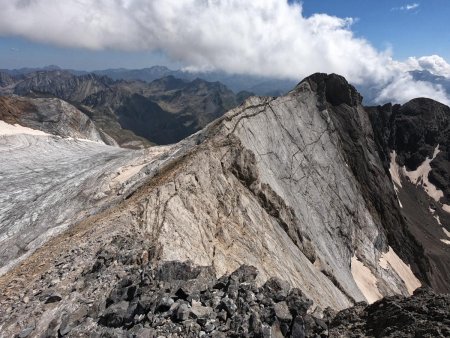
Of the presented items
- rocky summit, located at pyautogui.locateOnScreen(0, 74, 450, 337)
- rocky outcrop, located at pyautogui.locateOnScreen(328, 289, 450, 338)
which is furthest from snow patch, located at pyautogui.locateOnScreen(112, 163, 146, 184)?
rocky outcrop, located at pyautogui.locateOnScreen(328, 289, 450, 338)

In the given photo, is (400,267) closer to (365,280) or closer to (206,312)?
(365,280)

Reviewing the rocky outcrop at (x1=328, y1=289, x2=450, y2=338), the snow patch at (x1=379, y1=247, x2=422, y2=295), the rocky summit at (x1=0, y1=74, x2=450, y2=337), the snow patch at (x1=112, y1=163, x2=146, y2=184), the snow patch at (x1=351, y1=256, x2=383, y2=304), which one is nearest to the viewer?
the rocky outcrop at (x1=328, y1=289, x2=450, y2=338)

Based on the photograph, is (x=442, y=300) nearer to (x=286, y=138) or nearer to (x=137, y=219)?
(x=137, y=219)

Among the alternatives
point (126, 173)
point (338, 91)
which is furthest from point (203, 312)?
point (338, 91)

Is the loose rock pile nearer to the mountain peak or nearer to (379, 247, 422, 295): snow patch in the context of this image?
(379, 247, 422, 295): snow patch

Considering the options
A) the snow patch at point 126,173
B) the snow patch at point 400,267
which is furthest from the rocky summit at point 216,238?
the snow patch at point 400,267

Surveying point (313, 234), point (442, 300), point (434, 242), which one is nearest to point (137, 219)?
point (442, 300)

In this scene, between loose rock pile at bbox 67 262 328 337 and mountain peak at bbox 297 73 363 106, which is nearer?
loose rock pile at bbox 67 262 328 337
